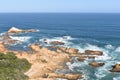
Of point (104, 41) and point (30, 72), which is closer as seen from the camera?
point (30, 72)

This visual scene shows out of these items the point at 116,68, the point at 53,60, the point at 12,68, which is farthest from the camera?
the point at 53,60

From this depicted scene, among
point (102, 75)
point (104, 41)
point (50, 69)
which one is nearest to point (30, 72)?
point (50, 69)

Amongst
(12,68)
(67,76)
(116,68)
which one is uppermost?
(12,68)

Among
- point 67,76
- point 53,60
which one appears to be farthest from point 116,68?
point 53,60

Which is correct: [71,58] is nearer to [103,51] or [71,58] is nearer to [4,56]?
[103,51]

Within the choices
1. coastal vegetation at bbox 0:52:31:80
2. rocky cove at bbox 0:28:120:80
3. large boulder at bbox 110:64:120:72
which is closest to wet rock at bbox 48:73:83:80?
rocky cove at bbox 0:28:120:80

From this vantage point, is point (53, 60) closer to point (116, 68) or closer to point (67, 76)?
point (67, 76)

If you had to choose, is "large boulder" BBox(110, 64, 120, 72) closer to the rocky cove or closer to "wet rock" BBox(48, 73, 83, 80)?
the rocky cove

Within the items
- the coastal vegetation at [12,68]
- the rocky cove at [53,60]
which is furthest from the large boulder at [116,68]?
the coastal vegetation at [12,68]
